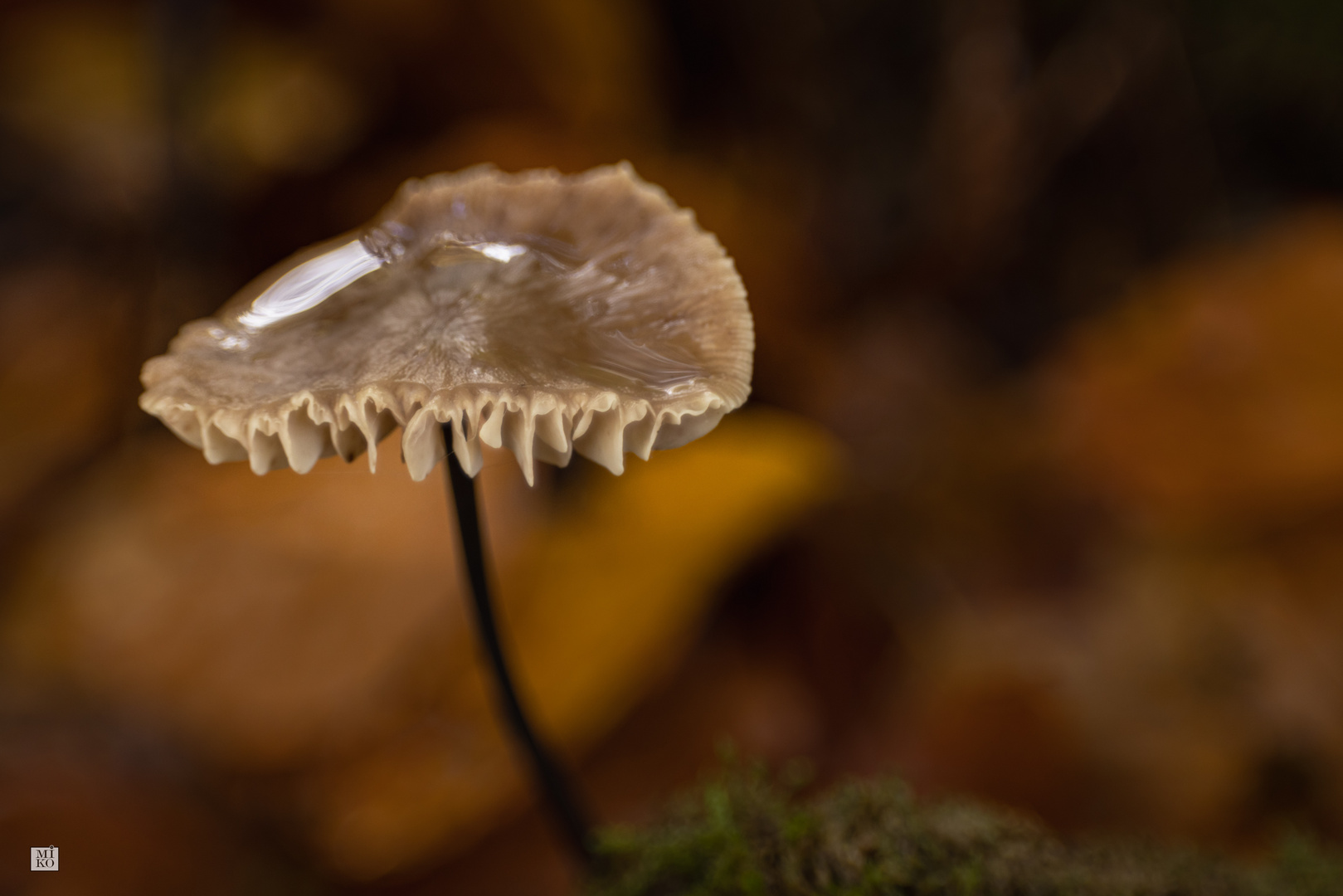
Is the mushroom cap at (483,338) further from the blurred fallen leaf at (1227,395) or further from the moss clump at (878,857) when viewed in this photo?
the blurred fallen leaf at (1227,395)

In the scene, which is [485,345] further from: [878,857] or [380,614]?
[380,614]

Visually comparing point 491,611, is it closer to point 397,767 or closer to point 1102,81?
point 397,767

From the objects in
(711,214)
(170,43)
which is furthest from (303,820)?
(170,43)

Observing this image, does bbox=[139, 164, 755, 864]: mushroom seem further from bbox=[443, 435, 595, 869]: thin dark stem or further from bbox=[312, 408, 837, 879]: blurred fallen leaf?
bbox=[312, 408, 837, 879]: blurred fallen leaf

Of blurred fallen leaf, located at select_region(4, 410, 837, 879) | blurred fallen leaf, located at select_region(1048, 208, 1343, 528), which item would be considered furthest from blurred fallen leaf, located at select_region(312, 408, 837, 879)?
blurred fallen leaf, located at select_region(1048, 208, 1343, 528)

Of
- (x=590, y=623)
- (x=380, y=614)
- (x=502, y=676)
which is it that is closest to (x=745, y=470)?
(x=590, y=623)

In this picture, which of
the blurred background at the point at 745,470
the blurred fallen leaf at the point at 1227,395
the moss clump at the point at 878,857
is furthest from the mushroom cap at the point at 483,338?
the blurred fallen leaf at the point at 1227,395
